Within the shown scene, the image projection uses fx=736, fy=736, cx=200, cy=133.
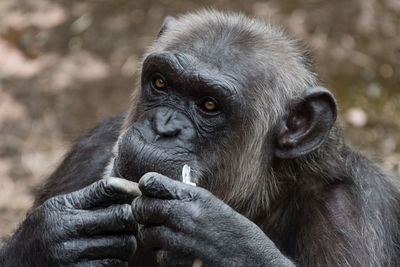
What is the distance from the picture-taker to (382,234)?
608 centimetres

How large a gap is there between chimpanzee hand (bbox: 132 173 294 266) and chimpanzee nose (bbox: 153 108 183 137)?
25.0 inches

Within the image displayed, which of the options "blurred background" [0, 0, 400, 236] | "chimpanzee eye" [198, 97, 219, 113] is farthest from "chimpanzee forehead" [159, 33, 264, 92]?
"blurred background" [0, 0, 400, 236]

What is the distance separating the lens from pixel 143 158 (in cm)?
552

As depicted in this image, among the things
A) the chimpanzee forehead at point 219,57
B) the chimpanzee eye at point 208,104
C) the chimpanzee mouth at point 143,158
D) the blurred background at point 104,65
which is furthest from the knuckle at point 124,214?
the blurred background at point 104,65

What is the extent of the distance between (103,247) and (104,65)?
23.3ft

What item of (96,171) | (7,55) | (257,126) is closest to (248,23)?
(257,126)

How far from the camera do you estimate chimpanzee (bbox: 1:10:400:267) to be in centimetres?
521

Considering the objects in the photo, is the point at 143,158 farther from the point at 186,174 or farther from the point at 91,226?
the point at 91,226

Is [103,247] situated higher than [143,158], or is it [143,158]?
[143,158]

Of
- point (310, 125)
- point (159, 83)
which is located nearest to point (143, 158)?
point (159, 83)

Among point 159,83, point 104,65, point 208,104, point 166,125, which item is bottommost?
point 166,125

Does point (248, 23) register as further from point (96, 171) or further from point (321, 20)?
point (321, 20)

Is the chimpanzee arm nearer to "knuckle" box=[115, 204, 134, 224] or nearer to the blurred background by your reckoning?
"knuckle" box=[115, 204, 134, 224]

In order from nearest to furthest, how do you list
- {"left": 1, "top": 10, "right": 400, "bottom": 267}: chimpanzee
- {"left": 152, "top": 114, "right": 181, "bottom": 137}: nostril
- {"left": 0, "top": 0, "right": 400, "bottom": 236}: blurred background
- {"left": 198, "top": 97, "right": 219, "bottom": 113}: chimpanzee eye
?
{"left": 1, "top": 10, "right": 400, "bottom": 267}: chimpanzee → {"left": 152, "top": 114, "right": 181, "bottom": 137}: nostril → {"left": 198, "top": 97, "right": 219, "bottom": 113}: chimpanzee eye → {"left": 0, "top": 0, "right": 400, "bottom": 236}: blurred background
